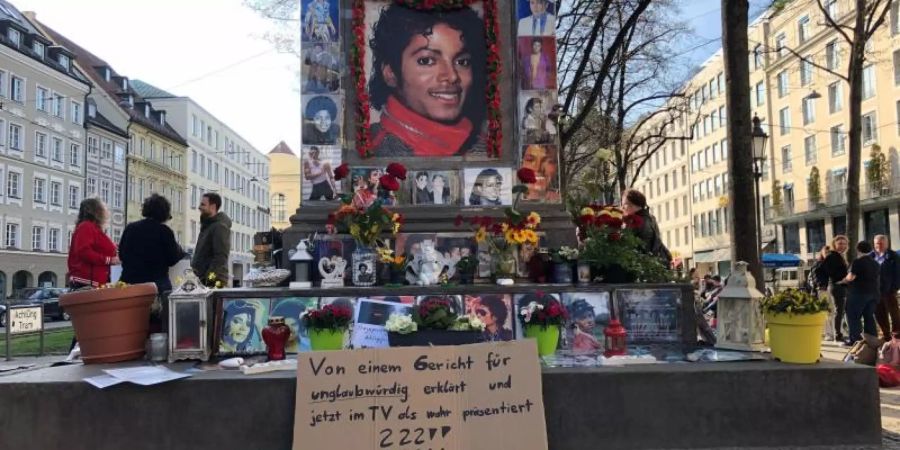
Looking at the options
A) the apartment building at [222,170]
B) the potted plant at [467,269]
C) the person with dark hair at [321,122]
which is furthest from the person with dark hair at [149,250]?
the apartment building at [222,170]

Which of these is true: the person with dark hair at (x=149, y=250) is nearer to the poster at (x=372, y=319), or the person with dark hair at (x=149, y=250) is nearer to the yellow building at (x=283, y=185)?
the poster at (x=372, y=319)

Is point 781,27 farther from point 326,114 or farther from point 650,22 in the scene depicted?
point 326,114

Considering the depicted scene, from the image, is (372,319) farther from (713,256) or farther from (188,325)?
(713,256)

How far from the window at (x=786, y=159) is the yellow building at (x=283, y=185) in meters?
53.3

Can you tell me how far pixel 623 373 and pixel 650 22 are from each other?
60.8ft

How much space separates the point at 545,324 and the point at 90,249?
15.9 ft

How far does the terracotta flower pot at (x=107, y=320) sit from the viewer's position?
5402mm

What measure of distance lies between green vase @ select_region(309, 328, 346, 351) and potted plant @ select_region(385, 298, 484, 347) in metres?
0.50

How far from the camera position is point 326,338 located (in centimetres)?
527

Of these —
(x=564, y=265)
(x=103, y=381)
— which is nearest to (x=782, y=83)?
(x=564, y=265)

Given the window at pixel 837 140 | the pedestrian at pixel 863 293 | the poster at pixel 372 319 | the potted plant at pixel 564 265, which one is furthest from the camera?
the window at pixel 837 140

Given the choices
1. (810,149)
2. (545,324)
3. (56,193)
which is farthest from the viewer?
(810,149)

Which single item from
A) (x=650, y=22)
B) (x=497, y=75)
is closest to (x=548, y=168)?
(x=497, y=75)

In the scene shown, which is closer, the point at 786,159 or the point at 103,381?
the point at 103,381
